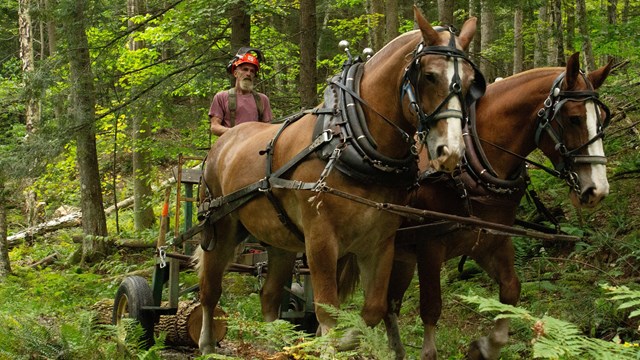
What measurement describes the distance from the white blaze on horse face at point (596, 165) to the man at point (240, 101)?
3603 mm

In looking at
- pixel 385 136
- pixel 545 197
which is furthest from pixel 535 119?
pixel 545 197

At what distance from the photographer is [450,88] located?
4.53 m

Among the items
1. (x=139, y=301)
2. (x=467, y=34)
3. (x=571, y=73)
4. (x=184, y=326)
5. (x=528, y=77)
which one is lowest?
(x=184, y=326)

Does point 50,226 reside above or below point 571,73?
below

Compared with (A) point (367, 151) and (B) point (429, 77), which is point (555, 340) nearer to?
(B) point (429, 77)

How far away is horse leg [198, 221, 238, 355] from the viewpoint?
6988 mm

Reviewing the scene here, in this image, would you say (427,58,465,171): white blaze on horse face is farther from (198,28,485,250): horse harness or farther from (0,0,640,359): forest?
(0,0,640,359): forest

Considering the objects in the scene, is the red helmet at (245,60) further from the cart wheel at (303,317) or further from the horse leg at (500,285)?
the horse leg at (500,285)

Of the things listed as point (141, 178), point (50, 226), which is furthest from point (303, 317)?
point (50, 226)

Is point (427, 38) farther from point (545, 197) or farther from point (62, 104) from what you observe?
point (62, 104)

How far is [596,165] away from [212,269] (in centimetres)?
370

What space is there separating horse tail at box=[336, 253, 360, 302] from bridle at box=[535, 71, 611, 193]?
2170 mm

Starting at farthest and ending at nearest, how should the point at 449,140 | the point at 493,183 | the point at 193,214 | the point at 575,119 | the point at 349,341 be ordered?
the point at 193,214
the point at 493,183
the point at 575,119
the point at 349,341
the point at 449,140

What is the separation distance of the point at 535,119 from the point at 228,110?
339 centimetres
